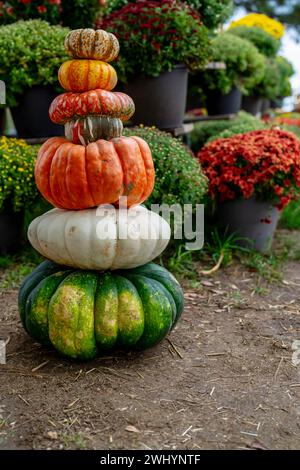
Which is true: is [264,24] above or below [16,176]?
above

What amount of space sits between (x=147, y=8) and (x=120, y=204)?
2.27m

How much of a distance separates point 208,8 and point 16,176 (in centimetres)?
245

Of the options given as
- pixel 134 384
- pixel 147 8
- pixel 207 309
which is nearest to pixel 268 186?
pixel 207 309

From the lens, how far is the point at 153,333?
8.02ft

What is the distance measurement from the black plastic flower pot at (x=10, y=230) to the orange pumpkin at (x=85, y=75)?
5.37ft

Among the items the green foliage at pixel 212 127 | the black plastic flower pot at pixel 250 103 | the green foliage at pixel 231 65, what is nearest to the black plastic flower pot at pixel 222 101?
the green foliage at pixel 231 65

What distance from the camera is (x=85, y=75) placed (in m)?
2.39

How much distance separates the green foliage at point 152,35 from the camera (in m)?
4.11

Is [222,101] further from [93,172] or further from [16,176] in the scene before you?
[93,172]

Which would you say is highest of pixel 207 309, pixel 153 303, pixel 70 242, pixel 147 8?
pixel 147 8

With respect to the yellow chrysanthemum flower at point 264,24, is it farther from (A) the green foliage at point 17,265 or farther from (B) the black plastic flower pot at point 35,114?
(A) the green foliage at point 17,265

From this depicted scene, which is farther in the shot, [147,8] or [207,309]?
[147,8]

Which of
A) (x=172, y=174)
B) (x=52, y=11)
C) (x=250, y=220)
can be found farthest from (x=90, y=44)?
(x=52, y=11)
